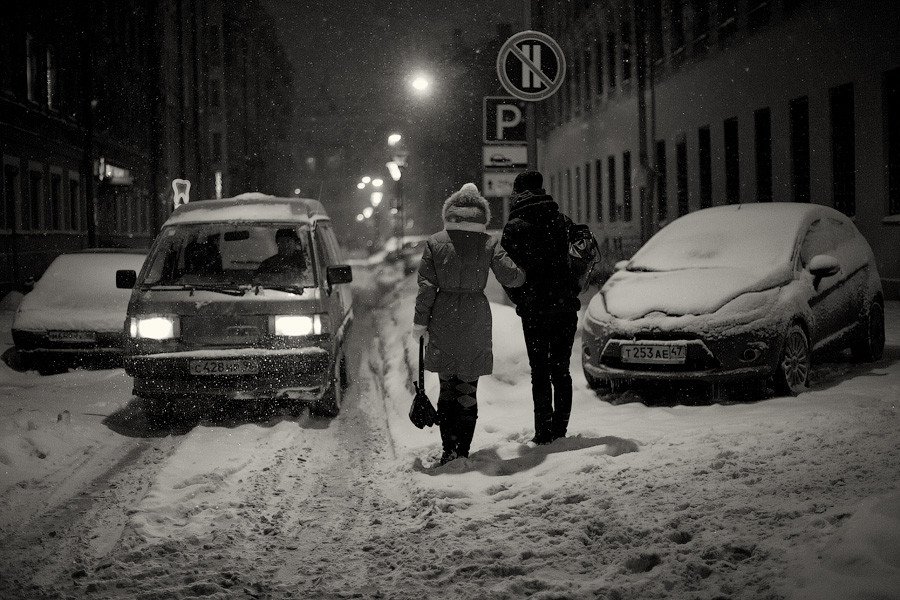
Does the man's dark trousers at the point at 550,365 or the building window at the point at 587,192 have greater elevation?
the building window at the point at 587,192

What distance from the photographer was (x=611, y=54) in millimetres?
39344

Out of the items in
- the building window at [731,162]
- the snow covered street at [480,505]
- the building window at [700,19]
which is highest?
the building window at [700,19]

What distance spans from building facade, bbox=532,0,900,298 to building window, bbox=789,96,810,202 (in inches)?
1.1

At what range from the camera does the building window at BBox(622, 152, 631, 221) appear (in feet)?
120

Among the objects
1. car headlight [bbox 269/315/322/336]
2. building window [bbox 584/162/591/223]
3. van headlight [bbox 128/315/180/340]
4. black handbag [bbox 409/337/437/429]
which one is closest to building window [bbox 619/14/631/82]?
building window [bbox 584/162/591/223]

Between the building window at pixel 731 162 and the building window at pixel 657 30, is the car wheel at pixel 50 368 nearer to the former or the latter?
the building window at pixel 731 162

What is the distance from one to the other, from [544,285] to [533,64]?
4455mm

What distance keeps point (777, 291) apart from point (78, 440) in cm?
575

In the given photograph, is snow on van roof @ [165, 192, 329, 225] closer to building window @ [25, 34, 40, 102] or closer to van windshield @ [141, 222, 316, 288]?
van windshield @ [141, 222, 316, 288]

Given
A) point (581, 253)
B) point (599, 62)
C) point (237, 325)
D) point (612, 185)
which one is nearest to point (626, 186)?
point (612, 185)

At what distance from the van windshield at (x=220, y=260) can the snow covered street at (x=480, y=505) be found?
4.21ft

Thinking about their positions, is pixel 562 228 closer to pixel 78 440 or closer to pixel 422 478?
pixel 422 478

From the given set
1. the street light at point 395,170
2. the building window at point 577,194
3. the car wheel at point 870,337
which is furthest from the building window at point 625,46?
the car wheel at point 870,337

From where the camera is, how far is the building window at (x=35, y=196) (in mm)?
30875
